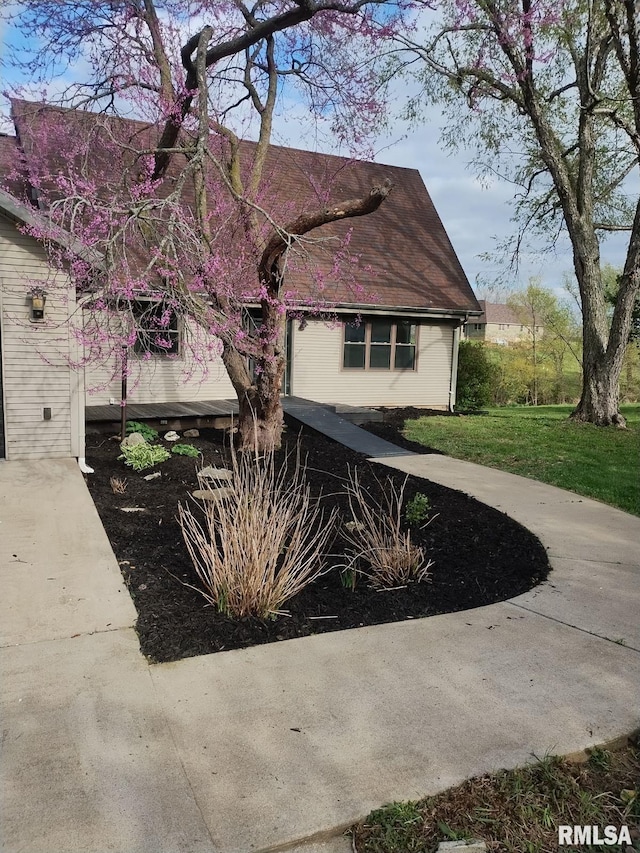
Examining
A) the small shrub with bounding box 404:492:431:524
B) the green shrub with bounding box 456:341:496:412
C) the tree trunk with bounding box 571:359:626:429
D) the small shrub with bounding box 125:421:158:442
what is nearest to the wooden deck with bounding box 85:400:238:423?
the small shrub with bounding box 125:421:158:442

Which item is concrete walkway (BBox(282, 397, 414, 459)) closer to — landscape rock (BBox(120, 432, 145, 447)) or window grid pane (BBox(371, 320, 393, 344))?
window grid pane (BBox(371, 320, 393, 344))

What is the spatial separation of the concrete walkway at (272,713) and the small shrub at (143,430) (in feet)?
16.7

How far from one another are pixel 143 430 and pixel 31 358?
2.34 m

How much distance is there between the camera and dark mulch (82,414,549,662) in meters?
3.42

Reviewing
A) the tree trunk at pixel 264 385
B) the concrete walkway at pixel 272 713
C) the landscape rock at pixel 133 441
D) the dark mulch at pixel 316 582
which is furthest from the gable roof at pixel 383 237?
the concrete walkway at pixel 272 713

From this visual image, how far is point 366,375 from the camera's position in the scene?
581 inches

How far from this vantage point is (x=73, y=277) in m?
6.42

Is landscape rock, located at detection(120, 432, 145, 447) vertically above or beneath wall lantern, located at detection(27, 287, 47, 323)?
beneath

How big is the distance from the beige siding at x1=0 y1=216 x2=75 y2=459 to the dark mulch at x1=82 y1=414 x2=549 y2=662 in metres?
1.23

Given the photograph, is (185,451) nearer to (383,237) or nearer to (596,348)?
(383,237)

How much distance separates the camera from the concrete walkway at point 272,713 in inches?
79.3

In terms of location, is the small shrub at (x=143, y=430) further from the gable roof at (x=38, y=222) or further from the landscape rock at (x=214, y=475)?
the gable roof at (x=38, y=222)

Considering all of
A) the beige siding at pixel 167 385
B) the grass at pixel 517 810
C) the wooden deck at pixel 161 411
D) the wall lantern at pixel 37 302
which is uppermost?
the wall lantern at pixel 37 302

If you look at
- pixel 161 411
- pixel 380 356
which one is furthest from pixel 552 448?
pixel 161 411
